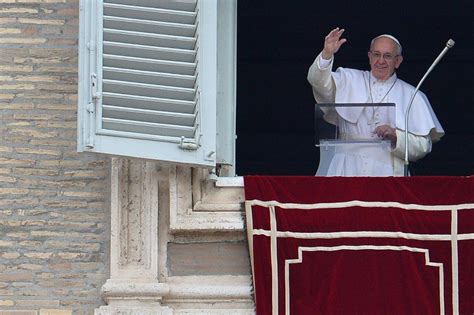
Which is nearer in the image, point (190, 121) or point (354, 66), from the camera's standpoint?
point (190, 121)

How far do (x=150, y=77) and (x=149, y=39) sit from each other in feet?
0.61

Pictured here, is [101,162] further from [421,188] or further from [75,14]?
[421,188]

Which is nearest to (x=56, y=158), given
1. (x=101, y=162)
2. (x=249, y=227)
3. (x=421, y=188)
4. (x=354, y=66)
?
(x=101, y=162)

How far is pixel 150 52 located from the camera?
1169 centimetres

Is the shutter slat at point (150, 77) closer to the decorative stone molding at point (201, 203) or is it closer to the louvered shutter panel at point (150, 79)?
the louvered shutter panel at point (150, 79)

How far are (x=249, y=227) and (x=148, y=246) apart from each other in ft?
1.58

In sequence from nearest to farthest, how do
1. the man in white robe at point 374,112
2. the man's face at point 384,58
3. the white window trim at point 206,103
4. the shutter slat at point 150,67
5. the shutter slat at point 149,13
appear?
1. the white window trim at point 206,103
2. the shutter slat at point 150,67
3. the shutter slat at point 149,13
4. the man in white robe at point 374,112
5. the man's face at point 384,58

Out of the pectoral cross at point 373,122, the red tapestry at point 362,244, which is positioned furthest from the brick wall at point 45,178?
the pectoral cross at point 373,122

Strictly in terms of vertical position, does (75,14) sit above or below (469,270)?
above

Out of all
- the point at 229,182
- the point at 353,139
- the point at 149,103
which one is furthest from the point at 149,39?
the point at 353,139

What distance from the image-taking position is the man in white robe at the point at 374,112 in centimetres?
1218

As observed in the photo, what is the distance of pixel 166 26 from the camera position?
11.7 m

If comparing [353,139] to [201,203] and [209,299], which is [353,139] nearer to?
[201,203]

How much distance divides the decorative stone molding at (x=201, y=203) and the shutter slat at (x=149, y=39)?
58 centimetres
